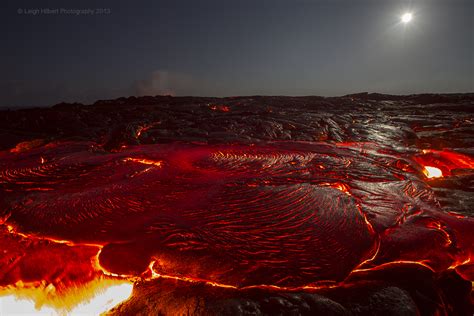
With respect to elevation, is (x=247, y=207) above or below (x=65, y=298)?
above

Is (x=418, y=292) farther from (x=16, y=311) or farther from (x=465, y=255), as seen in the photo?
(x=16, y=311)

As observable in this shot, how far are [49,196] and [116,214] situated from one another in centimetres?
137

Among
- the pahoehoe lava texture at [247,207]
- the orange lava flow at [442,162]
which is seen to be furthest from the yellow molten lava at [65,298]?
the orange lava flow at [442,162]

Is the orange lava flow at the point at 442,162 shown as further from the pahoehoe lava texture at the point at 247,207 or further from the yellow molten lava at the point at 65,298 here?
the yellow molten lava at the point at 65,298

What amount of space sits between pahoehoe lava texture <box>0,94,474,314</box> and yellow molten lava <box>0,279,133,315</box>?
0.14 metres

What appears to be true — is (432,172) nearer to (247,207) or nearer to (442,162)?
(442,162)

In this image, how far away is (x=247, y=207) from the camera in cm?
A: 301

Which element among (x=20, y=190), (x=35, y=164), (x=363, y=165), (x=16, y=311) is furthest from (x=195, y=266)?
(x=35, y=164)

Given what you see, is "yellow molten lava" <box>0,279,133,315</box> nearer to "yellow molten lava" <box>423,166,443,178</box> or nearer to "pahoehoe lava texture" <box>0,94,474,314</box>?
"pahoehoe lava texture" <box>0,94,474,314</box>

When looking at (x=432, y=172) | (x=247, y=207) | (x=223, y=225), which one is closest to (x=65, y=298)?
(x=223, y=225)

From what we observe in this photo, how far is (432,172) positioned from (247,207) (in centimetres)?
413

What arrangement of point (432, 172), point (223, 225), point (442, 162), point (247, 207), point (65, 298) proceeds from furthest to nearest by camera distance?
point (442, 162)
point (432, 172)
point (247, 207)
point (223, 225)
point (65, 298)

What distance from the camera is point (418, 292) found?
5.98 feet

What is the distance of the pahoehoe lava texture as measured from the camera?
6.93 ft
